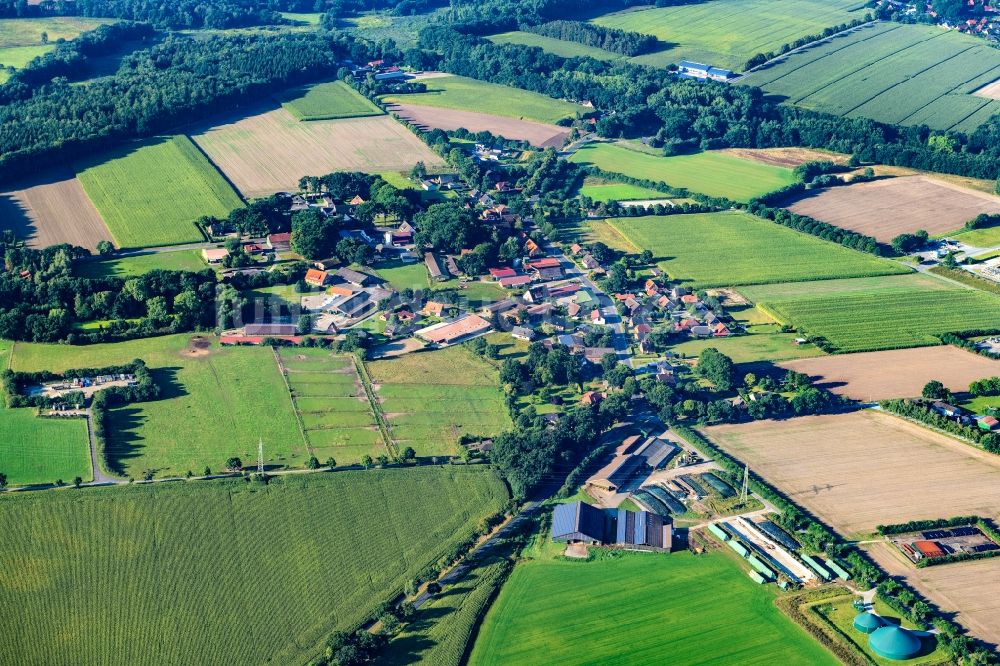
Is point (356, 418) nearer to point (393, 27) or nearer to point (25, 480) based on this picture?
point (25, 480)

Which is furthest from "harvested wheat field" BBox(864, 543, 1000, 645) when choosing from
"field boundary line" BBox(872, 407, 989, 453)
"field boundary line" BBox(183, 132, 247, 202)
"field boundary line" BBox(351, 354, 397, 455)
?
"field boundary line" BBox(183, 132, 247, 202)

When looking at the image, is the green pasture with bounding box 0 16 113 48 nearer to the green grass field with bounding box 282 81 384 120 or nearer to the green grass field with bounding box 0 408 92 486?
the green grass field with bounding box 282 81 384 120

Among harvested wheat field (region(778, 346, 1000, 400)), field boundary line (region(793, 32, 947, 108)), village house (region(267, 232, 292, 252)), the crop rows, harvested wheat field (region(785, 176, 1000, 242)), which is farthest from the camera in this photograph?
field boundary line (region(793, 32, 947, 108))

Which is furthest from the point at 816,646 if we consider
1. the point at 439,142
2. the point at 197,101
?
the point at 197,101

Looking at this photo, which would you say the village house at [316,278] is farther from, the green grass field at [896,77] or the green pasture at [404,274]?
the green grass field at [896,77]

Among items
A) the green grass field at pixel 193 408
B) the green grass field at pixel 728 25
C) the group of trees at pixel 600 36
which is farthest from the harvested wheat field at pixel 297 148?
the green grass field at pixel 728 25

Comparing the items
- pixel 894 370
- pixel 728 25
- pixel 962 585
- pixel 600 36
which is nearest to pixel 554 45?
pixel 600 36

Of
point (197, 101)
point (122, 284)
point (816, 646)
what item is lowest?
point (816, 646)
